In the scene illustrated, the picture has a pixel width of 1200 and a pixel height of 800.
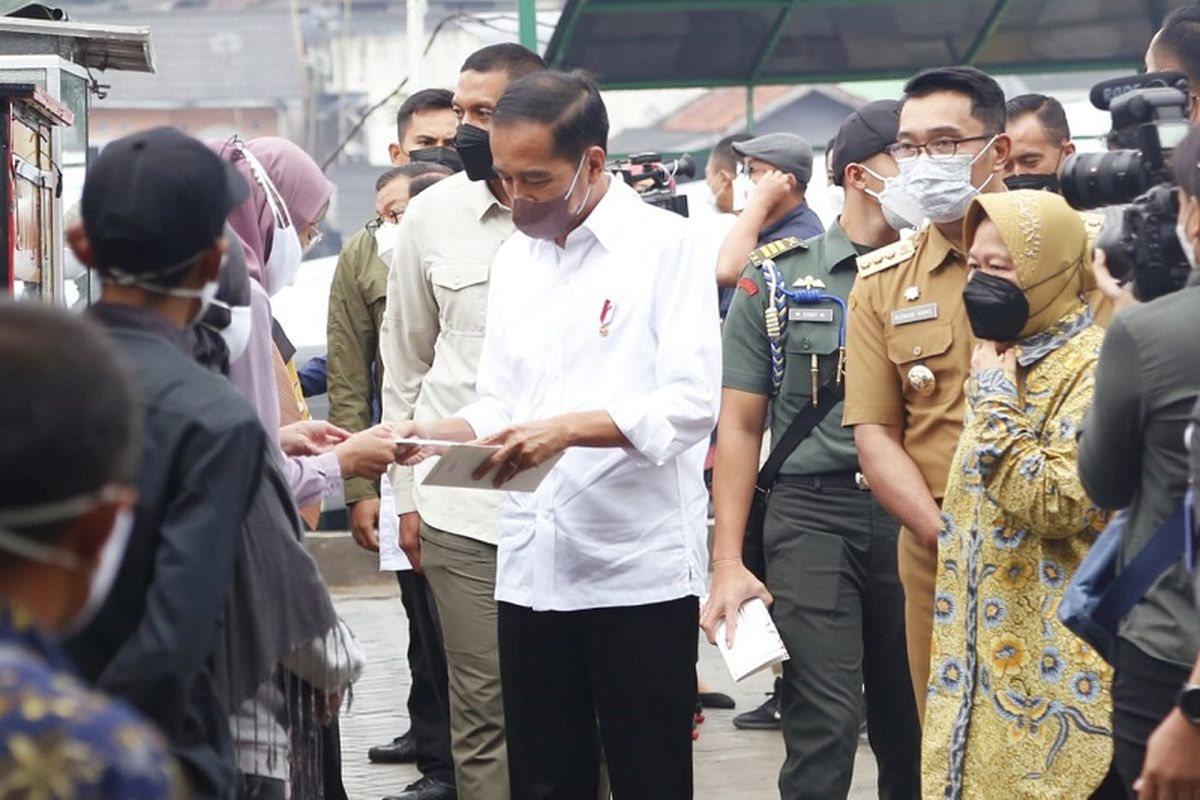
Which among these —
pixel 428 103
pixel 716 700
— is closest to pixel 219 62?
pixel 428 103

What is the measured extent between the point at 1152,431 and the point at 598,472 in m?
1.48

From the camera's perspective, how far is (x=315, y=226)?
544cm

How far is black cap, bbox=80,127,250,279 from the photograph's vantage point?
3.10 meters

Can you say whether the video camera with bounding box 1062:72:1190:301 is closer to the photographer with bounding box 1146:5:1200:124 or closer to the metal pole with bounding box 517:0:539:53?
the photographer with bounding box 1146:5:1200:124

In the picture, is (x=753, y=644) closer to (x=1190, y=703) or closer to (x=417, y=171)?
(x=1190, y=703)

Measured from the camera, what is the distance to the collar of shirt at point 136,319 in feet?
10.2

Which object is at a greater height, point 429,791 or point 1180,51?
point 1180,51

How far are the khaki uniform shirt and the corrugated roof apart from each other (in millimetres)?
38714

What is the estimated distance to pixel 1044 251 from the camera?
15.2 feet

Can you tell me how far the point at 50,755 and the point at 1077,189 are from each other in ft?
10.00

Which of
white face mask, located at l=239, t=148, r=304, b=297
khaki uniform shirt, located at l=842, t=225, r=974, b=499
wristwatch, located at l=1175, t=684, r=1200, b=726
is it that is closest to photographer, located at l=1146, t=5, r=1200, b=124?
khaki uniform shirt, located at l=842, t=225, r=974, b=499

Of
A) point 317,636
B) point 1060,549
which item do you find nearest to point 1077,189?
point 1060,549

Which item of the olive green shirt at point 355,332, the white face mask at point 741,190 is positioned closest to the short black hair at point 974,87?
the olive green shirt at point 355,332

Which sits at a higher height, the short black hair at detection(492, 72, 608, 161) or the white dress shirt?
the short black hair at detection(492, 72, 608, 161)
